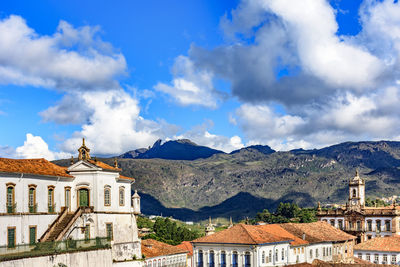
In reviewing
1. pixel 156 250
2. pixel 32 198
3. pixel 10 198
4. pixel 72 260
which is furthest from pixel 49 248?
pixel 156 250

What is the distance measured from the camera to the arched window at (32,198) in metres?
43.4

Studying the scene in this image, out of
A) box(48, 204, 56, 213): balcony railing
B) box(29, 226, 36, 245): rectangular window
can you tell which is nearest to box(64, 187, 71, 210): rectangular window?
box(48, 204, 56, 213): balcony railing

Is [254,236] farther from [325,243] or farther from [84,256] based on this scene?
[84,256]

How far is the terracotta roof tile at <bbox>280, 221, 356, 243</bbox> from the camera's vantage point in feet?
242

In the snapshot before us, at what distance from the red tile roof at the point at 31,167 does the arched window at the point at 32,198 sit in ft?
4.11

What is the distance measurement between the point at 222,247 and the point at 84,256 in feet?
72.9

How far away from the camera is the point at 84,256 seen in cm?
4256

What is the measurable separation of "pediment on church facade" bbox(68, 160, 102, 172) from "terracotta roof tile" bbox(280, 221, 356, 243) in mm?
34912

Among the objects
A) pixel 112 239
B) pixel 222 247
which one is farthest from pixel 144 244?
pixel 112 239

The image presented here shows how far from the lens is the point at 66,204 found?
47688 millimetres

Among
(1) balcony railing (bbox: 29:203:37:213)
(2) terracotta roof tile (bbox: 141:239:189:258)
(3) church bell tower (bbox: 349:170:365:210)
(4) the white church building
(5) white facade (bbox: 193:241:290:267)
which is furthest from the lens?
(3) church bell tower (bbox: 349:170:365:210)

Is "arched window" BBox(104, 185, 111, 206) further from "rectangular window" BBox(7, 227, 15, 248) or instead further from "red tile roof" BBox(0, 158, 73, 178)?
"rectangular window" BBox(7, 227, 15, 248)

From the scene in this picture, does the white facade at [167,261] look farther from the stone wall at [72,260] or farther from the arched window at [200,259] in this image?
the stone wall at [72,260]

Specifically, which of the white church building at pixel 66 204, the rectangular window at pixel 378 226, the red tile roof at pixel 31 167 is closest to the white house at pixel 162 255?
the white church building at pixel 66 204
